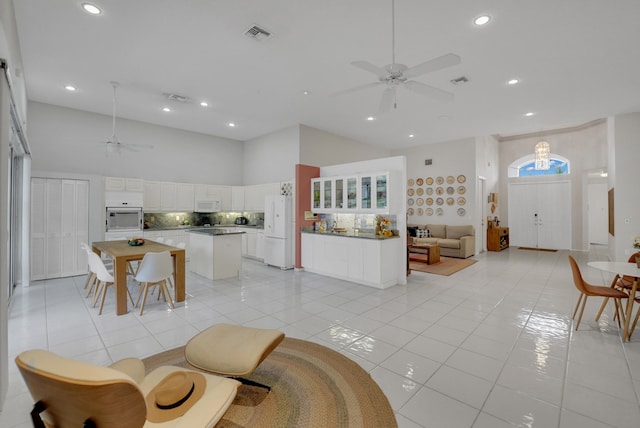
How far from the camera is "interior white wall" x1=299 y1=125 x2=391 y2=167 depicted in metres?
7.13

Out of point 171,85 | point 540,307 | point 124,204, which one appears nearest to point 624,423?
point 540,307

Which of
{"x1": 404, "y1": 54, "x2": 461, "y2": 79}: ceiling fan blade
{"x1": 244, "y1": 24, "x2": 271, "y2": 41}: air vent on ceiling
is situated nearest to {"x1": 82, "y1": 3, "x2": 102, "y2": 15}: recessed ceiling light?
{"x1": 244, "y1": 24, "x2": 271, "y2": 41}: air vent on ceiling

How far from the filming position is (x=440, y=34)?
3.45 m

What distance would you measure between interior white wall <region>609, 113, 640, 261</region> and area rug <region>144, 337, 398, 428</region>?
7608mm

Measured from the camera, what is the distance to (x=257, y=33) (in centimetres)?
342

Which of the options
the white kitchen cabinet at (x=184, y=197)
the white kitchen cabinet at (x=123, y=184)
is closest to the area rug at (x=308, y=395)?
the white kitchen cabinet at (x=123, y=184)

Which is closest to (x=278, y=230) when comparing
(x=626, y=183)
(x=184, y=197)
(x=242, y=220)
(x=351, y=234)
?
(x=351, y=234)

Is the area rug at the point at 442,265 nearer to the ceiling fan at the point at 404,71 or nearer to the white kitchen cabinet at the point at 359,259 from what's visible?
the white kitchen cabinet at the point at 359,259

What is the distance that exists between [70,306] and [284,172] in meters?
4.89

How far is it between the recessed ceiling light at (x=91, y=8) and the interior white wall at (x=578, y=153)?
11837 mm

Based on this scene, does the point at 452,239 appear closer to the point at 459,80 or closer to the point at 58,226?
the point at 459,80

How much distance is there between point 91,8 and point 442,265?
301 inches

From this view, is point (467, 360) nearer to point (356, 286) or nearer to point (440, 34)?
point (356, 286)

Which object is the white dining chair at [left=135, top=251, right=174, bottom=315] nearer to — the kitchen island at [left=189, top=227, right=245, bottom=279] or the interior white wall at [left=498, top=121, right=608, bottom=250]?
the kitchen island at [left=189, top=227, right=245, bottom=279]
